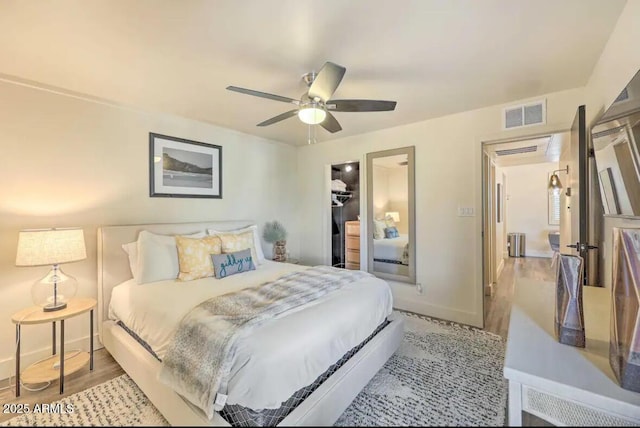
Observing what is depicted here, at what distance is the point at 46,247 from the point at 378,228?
3435mm

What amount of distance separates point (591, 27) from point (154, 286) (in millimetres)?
3626

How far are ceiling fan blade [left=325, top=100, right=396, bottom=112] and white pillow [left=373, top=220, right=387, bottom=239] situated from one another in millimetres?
2025

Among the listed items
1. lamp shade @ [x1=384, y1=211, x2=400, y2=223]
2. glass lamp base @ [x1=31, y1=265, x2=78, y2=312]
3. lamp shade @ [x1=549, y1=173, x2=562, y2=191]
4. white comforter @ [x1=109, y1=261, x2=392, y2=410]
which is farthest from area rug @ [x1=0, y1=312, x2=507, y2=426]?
lamp shade @ [x1=549, y1=173, x2=562, y2=191]

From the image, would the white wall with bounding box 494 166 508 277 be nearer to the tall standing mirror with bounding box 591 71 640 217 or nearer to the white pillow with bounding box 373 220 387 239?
the white pillow with bounding box 373 220 387 239

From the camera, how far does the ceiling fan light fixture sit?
216 cm

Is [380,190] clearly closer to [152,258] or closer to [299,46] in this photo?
[299,46]

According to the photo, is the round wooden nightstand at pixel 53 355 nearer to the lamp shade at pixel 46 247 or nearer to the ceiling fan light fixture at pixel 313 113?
the lamp shade at pixel 46 247

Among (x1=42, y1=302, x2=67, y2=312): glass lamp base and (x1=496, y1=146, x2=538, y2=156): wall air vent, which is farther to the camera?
(x1=496, y1=146, x2=538, y2=156): wall air vent

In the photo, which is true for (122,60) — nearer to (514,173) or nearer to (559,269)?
(559,269)

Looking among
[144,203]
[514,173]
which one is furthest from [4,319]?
[514,173]

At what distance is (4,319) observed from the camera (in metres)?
2.22

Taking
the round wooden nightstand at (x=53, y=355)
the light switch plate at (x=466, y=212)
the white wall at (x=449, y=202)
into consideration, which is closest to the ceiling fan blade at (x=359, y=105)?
the white wall at (x=449, y=202)

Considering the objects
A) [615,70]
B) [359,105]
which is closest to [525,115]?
[615,70]

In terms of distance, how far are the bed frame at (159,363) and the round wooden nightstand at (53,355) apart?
0.72 ft
